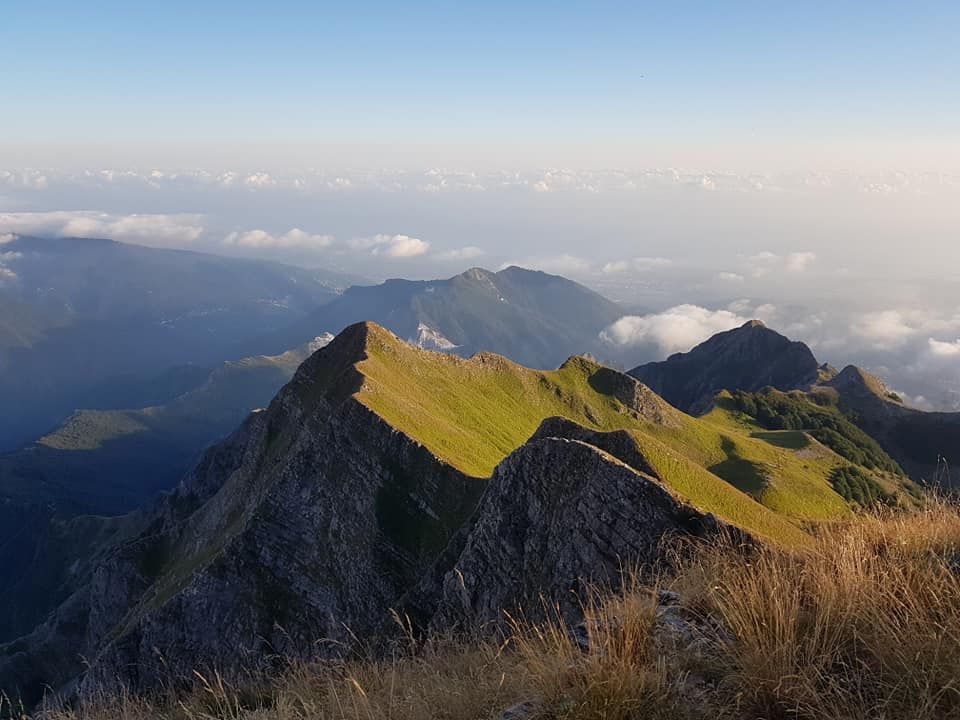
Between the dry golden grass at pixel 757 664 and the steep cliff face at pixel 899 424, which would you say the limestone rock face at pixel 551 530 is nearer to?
the dry golden grass at pixel 757 664

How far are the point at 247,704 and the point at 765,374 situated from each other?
7569 inches

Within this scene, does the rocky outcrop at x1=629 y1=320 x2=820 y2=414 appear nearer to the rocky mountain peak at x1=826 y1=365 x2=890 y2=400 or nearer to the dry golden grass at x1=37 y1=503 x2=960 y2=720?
the rocky mountain peak at x1=826 y1=365 x2=890 y2=400

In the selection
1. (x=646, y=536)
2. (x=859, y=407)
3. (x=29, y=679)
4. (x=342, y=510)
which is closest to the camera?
(x=646, y=536)

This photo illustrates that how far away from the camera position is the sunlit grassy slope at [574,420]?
42250 millimetres

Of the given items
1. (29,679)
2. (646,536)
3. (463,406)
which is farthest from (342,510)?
(29,679)

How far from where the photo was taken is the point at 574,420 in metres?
81.7

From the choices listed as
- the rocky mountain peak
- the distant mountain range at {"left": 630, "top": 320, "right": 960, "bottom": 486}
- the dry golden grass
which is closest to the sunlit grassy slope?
the dry golden grass

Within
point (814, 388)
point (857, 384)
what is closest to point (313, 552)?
point (814, 388)

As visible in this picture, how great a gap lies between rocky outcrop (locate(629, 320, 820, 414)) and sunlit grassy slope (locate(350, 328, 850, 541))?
8442cm

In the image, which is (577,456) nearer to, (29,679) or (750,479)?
(750,479)

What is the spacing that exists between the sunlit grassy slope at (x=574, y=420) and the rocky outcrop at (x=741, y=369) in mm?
84422

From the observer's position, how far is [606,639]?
619 centimetres

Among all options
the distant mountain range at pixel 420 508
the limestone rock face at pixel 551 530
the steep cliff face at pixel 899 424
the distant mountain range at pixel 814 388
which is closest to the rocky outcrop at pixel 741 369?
the distant mountain range at pixel 814 388

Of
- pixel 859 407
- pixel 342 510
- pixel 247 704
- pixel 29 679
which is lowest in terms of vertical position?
pixel 29 679
